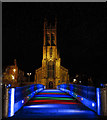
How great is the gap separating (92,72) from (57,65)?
36252mm

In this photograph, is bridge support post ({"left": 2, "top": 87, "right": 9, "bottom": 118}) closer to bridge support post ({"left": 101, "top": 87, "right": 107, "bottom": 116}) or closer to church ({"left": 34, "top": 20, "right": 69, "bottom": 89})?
bridge support post ({"left": 101, "top": 87, "right": 107, "bottom": 116})

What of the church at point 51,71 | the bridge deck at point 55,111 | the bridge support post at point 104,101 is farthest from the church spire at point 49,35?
the bridge support post at point 104,101

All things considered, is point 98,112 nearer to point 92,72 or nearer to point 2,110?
point 2,110

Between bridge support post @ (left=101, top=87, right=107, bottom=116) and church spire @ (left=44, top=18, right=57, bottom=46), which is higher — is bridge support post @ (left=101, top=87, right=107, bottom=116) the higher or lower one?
the lower one

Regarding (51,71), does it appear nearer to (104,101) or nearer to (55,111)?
(55,111)

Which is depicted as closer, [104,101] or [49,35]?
[104,101]

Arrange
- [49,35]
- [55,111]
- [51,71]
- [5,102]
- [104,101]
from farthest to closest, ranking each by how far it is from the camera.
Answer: [49,35] < [51,71] < [55,111] < [104,101] < [5,102]

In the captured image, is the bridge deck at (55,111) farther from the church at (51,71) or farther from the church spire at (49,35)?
the church spire at (49,35)

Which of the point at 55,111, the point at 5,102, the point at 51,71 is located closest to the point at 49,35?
the point at 51,71

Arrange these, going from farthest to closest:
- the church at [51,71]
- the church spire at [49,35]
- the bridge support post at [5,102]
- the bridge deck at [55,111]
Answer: the church spire at [49,35], the church at [51,71], the bridge deck at [55,111], the bridge support post at [5,102]

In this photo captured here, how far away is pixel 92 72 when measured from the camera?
60031mm

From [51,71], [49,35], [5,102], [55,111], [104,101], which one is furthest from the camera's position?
[49,35]

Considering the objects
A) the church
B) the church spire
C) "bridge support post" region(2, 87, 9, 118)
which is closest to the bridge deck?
"bridge support post" region(2, 87, 9, 118)

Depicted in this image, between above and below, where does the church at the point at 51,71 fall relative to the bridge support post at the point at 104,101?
above
